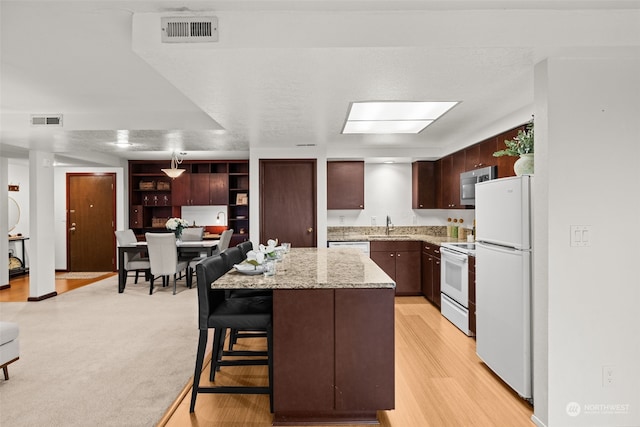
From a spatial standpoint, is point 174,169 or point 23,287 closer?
point 23,287

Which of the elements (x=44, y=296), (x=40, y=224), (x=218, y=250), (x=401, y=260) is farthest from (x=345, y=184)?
(x=44, y=296)

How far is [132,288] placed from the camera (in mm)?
6832

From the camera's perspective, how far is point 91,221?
8531 mm

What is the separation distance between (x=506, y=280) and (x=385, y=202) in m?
4.07

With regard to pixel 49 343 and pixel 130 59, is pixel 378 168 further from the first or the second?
pixel 49 343

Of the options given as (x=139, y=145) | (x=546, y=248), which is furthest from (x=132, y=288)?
(x=546, y=248)

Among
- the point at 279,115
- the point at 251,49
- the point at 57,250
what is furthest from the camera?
the point at 57,250

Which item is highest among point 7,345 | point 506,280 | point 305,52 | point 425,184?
point 305,52

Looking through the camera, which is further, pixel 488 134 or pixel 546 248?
pixel 488 134

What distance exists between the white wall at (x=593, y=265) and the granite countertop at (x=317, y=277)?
3.42ft

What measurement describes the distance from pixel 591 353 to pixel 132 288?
6.57 metres

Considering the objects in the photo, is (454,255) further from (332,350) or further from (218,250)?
(218,250)

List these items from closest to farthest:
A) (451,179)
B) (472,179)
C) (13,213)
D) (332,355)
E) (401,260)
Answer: (332,355)
(472,179)
(451,179)
(401,260)
(13,213)

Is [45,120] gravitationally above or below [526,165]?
above
